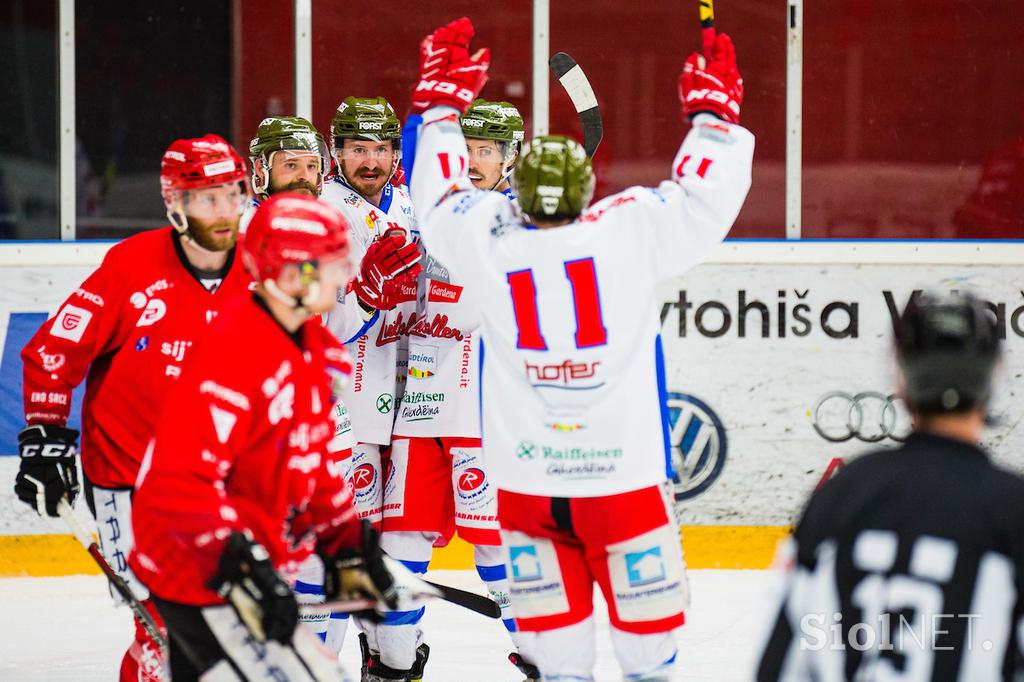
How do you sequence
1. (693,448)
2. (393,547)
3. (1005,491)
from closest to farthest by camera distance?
(1005,491) → (393,547) → (693,448)

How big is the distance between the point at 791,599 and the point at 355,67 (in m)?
4.22

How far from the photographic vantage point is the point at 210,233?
119 inches

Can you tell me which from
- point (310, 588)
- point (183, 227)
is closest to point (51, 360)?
point (183, 227)

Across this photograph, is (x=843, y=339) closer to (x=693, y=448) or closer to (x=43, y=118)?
(x=693, y=448)

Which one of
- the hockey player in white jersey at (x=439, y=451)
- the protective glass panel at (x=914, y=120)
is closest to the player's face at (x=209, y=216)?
the hockey player in white jersey at (x=439, y=451)

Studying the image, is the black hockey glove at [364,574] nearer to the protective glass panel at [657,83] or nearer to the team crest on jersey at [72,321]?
the team crest on jersey at [72,321]

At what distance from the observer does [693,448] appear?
203 inches

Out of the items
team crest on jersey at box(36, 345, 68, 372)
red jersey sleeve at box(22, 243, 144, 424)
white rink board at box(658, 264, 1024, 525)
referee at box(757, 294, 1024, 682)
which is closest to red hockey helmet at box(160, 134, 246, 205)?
red jersey sleeve at box(22, 243, 144, 424)

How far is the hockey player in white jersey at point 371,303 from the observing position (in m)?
3.74

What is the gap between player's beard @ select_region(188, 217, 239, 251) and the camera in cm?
302

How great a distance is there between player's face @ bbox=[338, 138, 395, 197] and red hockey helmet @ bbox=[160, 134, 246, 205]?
88 cm

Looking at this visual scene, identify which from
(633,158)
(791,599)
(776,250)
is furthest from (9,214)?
(791,599)

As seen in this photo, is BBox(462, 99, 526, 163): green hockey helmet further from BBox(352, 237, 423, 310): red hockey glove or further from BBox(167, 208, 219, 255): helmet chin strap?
BBox(167, 208, 219, 255): helmet chin strap

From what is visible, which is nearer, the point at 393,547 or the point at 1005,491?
the point at 1005,491
